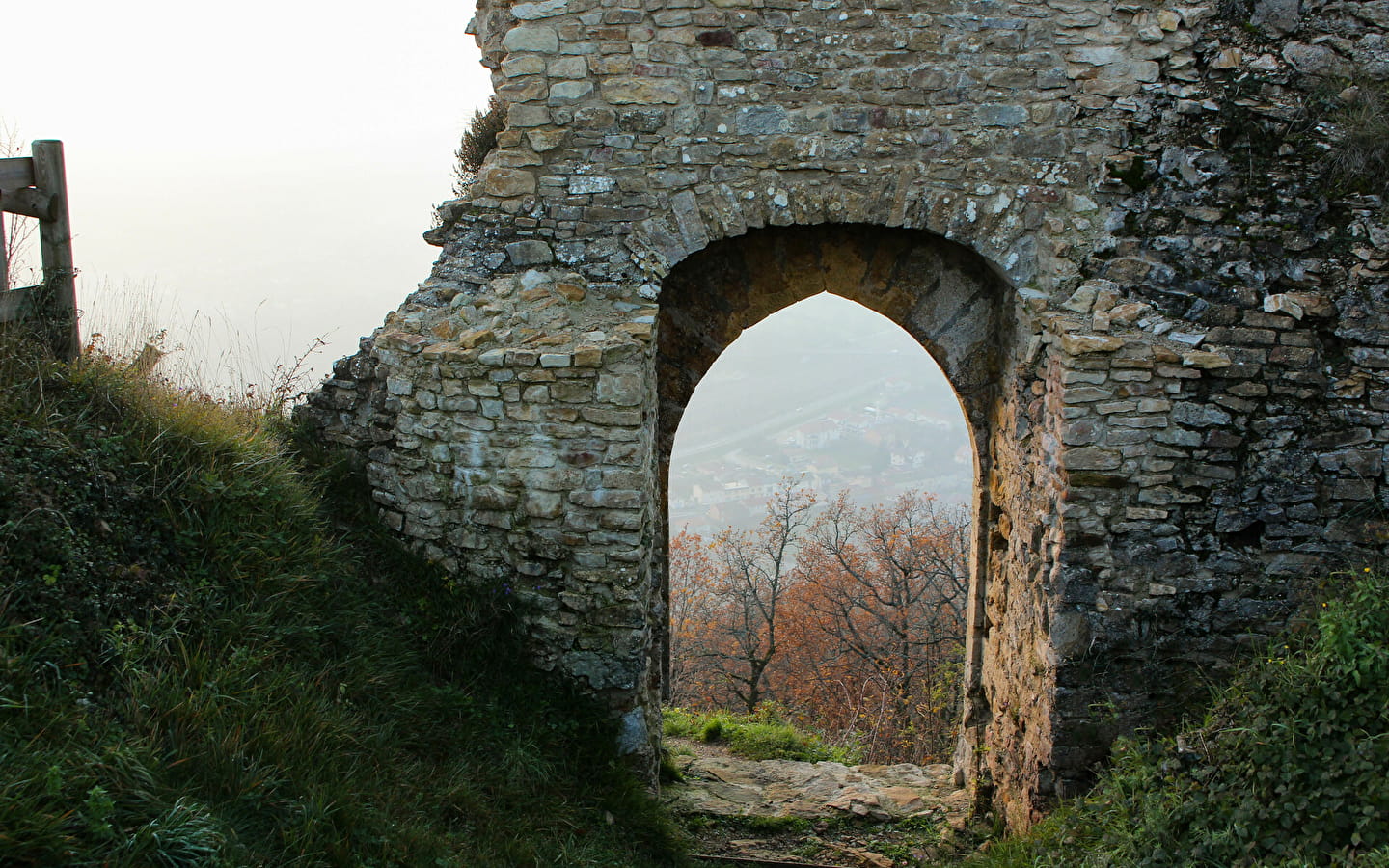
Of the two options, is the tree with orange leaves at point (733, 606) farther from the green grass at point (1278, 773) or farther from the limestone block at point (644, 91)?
the limestone block at point (644, 91)

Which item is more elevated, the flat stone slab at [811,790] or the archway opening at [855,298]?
the archway opening at [855,298]

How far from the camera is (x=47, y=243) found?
4195mm

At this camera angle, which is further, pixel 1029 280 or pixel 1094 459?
pixel 1029 280

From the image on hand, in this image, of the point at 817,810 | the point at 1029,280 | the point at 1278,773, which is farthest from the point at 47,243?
the point at 1278,773

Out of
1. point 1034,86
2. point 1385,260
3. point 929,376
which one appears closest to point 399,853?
point 1034,86

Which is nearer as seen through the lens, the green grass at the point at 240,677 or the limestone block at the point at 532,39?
the green grass at the point at 240,677

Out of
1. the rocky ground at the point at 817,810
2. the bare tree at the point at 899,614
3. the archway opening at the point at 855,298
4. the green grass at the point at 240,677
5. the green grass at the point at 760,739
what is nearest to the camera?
the green grass at the point at 240,677

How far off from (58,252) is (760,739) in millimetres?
5330

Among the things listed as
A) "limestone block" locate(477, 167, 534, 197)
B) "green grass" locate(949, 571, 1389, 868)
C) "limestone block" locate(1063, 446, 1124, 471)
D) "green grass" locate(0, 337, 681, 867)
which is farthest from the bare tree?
"limestone block" locate(477, 167, 534, 197)

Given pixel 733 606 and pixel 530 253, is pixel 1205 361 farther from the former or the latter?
pixel 733 606

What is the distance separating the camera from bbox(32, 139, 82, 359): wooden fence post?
13.5 feet

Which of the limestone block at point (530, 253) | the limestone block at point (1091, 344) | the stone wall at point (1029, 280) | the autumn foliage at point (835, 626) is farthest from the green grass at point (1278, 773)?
the autumn foliage at point (835, 626)

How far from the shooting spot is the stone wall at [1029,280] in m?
4.05

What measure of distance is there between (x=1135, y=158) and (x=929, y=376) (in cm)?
3506
